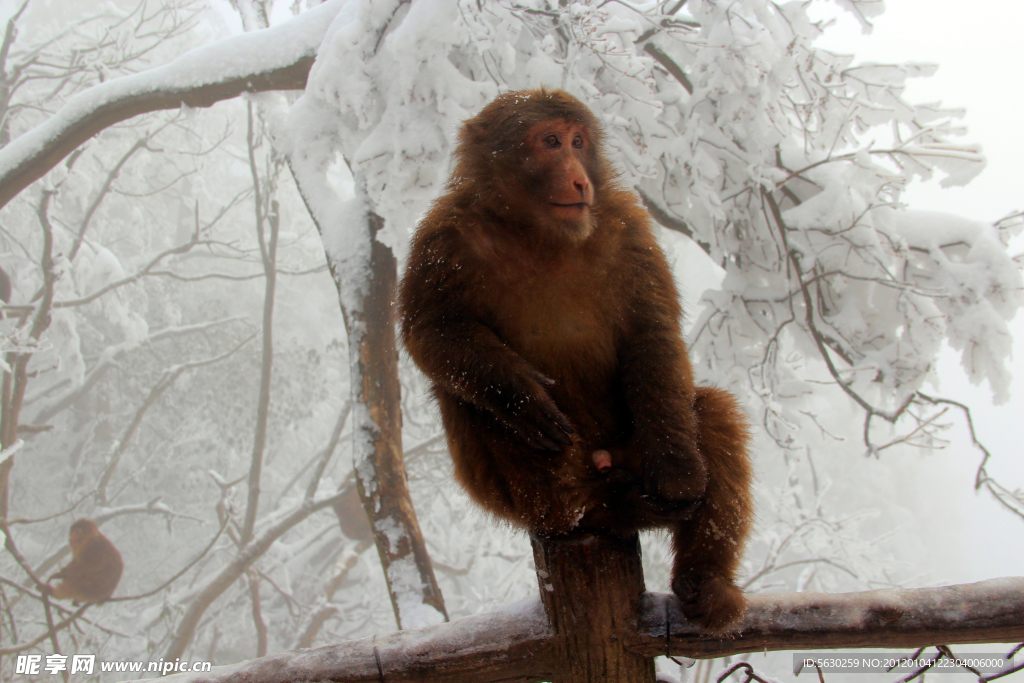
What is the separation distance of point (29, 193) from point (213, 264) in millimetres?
5647

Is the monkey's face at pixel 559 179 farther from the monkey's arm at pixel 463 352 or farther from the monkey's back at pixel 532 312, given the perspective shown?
the monkey's arm at pixel 463 352

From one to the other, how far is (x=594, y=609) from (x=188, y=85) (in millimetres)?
3748

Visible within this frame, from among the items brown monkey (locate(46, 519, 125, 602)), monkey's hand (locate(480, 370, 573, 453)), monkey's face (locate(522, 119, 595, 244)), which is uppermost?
monkey's face (locate(522, 119, 595, 244))

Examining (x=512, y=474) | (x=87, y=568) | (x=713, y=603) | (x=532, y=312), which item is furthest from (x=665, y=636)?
(x=87, y=568)

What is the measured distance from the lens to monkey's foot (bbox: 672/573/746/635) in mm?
1148

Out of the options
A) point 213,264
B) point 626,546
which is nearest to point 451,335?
point 626,546

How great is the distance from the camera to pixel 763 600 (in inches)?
46.6

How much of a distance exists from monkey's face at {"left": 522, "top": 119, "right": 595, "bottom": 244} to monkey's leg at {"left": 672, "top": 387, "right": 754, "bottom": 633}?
483 mm

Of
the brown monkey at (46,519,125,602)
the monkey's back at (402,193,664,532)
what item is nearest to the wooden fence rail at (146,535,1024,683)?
the monkey's back at (402,193,664,532)

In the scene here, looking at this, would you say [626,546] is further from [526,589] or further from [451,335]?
[526,589]

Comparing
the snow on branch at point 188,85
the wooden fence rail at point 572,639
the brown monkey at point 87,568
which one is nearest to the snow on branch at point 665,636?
A: the wooden fence rail at point 572,639

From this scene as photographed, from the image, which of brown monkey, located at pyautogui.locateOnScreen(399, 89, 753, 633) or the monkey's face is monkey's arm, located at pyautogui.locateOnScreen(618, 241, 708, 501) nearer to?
brown monkey, located at pyautogui.locateOnScreen(399, 89, 753, 633)

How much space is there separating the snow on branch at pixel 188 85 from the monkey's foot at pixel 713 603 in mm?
3300

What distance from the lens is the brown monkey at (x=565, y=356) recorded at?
1.17 metres
